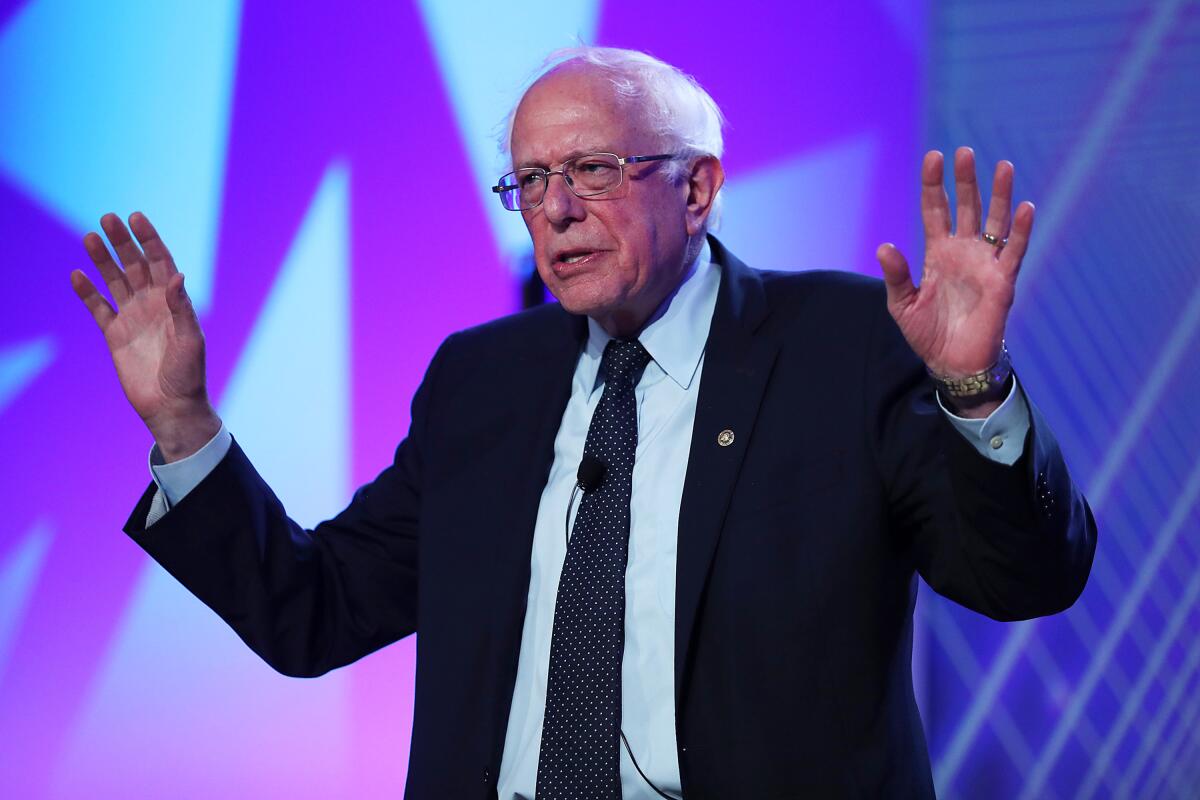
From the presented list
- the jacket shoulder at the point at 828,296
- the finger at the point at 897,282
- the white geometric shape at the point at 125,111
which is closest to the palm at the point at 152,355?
the white geometric shape at the point at 125,111

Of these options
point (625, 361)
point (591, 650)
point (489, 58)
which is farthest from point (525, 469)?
point (489, 58)

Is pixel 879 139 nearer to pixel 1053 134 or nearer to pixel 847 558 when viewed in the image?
pixel 1053 134

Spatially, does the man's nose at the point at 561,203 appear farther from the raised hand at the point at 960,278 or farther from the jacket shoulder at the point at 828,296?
the raised hand at the point at 960,278

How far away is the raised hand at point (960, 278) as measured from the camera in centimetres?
129

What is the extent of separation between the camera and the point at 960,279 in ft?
4.35

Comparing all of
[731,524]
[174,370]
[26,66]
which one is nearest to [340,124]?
[26,66]

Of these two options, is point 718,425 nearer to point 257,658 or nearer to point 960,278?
point 960,278

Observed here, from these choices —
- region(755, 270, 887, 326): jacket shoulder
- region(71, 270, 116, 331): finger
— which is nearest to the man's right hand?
region(71, 270, 116, 331): finger

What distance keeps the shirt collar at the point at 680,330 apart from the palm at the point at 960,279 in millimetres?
416

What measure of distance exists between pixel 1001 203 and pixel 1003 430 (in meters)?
0.24

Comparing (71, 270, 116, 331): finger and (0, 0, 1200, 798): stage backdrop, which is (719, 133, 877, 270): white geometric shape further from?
(71, 270, 116, 331): finger

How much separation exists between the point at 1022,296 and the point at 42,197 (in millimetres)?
1946

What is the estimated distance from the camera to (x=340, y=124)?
7.76ft

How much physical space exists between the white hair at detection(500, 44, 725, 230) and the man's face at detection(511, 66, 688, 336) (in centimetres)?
2
